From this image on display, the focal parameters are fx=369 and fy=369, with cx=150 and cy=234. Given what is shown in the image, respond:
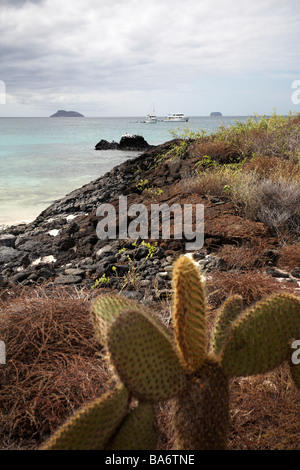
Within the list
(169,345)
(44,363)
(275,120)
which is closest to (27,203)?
(275,120)

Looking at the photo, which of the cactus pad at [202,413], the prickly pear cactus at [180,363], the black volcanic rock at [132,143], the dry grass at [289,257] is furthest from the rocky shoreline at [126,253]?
the black volcanic rock at [132,143]

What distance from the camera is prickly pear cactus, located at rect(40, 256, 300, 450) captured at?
4.35ft

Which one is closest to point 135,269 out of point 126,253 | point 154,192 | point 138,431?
point 126,253

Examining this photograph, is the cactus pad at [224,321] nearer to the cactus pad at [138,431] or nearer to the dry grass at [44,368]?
the cactus pad at [138,431]

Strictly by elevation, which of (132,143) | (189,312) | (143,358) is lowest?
(143,358)

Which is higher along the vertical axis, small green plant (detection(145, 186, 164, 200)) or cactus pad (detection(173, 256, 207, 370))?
cactus pad (detection(173, 256, 207, 370))

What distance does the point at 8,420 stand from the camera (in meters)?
2.23

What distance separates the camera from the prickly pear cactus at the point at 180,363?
133 centimetres

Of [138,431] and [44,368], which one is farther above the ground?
[138,431]

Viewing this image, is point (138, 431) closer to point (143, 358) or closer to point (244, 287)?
point (143, 358)

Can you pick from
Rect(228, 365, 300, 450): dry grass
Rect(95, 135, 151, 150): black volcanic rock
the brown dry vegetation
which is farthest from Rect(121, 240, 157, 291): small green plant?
Rect(95, 135, 151, 150): black volcanic rock

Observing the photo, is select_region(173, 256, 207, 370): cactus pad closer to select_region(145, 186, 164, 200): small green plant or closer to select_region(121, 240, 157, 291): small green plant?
select_region(121, 240, 157, 291): small green plant

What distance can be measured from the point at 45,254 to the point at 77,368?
440cm

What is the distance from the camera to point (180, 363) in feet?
5.01
